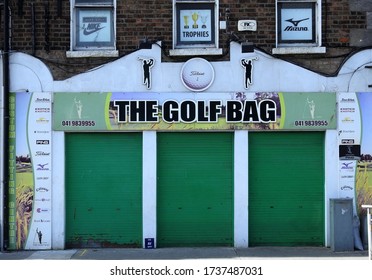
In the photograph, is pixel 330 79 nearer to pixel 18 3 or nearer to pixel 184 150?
pixel 184 150

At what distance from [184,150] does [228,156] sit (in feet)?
2.96

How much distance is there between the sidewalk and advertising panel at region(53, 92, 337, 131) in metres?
2.42

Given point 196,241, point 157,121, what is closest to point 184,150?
point 157,121

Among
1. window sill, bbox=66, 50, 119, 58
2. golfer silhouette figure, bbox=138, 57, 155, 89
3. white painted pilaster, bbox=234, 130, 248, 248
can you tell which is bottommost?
white painted pilaster, bbox=234, 130, 248, 248

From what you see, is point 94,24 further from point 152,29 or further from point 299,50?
point 299,50

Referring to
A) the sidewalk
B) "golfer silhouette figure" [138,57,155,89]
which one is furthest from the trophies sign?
the sidewalk

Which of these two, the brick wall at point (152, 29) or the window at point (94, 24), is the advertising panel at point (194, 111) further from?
the window at point (94, 24)

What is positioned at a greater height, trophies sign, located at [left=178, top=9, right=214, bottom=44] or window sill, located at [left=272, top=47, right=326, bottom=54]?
trophies sign, located at [left=178, top=9, right=214, bottom=44]

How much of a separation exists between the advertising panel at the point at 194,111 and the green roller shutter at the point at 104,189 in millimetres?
362

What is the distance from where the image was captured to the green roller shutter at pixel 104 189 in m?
12.6

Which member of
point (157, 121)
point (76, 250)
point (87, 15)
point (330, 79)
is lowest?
point (76, 250)

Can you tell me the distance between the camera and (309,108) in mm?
12500

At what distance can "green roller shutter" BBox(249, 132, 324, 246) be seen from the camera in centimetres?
1264

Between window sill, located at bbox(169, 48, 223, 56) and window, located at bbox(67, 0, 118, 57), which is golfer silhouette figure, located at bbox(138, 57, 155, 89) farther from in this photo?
window, located at bbox(67, 0, 118, 57)
